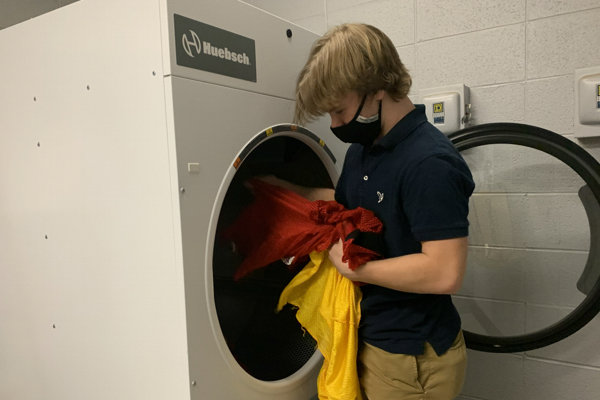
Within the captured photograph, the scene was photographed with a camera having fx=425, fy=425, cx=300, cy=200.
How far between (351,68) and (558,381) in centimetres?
126

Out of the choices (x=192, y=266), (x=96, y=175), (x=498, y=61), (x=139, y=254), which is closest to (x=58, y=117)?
(x=96, y=175)

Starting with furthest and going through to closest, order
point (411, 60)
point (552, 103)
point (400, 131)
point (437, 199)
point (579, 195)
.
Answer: point (411, 60)
point (552, 103)
point (579, 195)
point (400, 131)
point (437, 199)

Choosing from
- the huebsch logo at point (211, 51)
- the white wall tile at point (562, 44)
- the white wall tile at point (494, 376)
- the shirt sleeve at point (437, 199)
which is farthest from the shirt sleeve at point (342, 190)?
the white wall tile at point (494, 376)

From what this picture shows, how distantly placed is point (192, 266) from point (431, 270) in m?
0.48

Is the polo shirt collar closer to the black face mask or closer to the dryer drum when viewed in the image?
the black face mask

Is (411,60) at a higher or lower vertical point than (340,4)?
lower

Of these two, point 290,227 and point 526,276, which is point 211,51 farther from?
point 526,276

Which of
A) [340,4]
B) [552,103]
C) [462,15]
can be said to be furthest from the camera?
[340,4]

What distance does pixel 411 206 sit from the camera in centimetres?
87

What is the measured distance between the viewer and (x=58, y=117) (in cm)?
103

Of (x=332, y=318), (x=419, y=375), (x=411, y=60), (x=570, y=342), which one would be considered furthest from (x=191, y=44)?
(x=570, y=342)

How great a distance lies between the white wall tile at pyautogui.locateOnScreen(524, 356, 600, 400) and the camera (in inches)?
53.8

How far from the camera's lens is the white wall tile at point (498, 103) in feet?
4.56

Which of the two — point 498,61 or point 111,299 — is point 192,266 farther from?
point 498,61
